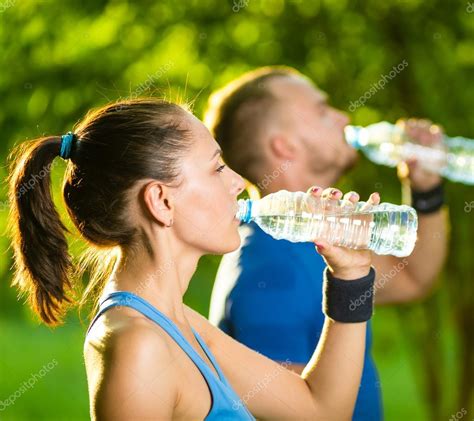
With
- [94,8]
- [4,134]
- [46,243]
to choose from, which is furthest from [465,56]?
[46,243]

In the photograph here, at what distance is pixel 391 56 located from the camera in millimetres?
4906

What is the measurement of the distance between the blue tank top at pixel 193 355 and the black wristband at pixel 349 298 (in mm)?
329

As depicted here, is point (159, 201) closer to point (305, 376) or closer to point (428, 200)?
point (305, 376)

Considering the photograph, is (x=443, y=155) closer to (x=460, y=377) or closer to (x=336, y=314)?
(x=336, y=314)

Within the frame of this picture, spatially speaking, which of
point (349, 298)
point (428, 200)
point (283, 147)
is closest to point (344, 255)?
point (349, 298)

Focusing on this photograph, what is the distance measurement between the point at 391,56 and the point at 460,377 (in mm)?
1818

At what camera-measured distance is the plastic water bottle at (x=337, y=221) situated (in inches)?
86.6

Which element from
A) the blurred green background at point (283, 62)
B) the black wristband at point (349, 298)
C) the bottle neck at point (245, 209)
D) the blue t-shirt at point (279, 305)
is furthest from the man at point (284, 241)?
the bottle neck at point (245, 209)

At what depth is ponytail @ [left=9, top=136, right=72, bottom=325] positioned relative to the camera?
1979mm

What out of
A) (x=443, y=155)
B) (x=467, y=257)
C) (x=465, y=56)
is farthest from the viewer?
(x=467, y=257)

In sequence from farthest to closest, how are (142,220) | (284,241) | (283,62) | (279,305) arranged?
1. (283,62)
2. (284,241)
3. (279,305)
4. (142,220)

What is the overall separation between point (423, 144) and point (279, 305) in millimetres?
943

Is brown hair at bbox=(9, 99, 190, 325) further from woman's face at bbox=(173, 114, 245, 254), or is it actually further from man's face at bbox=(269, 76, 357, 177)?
man's face at bbox=(269, 76, 357, 177)

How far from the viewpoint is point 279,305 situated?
2676 millimetres
